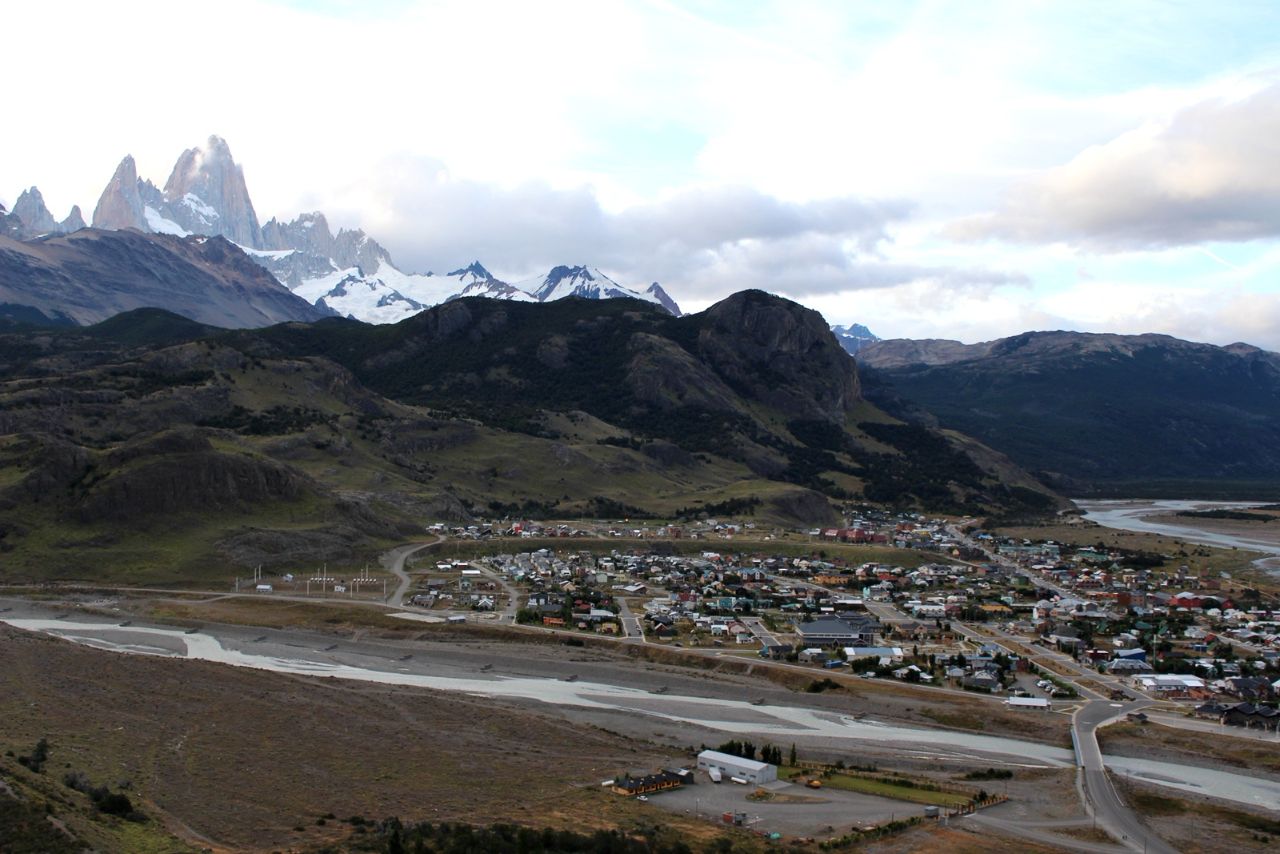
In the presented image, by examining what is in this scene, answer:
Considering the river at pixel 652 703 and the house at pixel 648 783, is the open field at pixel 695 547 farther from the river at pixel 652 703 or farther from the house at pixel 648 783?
the house at pixel 648 783

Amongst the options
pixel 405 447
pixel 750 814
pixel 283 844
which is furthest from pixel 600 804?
pixel 405 447

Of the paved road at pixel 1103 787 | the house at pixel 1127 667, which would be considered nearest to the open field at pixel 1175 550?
the house at pixel 1127 667

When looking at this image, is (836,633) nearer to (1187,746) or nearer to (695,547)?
(1187,746)

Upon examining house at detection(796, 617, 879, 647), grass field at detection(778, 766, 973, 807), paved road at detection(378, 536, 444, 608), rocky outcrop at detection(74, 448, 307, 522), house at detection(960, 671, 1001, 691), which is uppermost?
rocky outcrop at detection(74, 448, 307, 522)

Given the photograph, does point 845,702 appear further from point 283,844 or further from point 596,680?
point 283,844

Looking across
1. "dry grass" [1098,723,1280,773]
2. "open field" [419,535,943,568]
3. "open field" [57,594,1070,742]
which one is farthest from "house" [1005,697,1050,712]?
"open field" [419,535,943,568]

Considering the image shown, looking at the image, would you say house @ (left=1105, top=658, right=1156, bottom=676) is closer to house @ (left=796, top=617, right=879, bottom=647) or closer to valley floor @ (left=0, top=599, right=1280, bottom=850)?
valley floor @ (left=0, top=599, right=1280, bottom=850)
